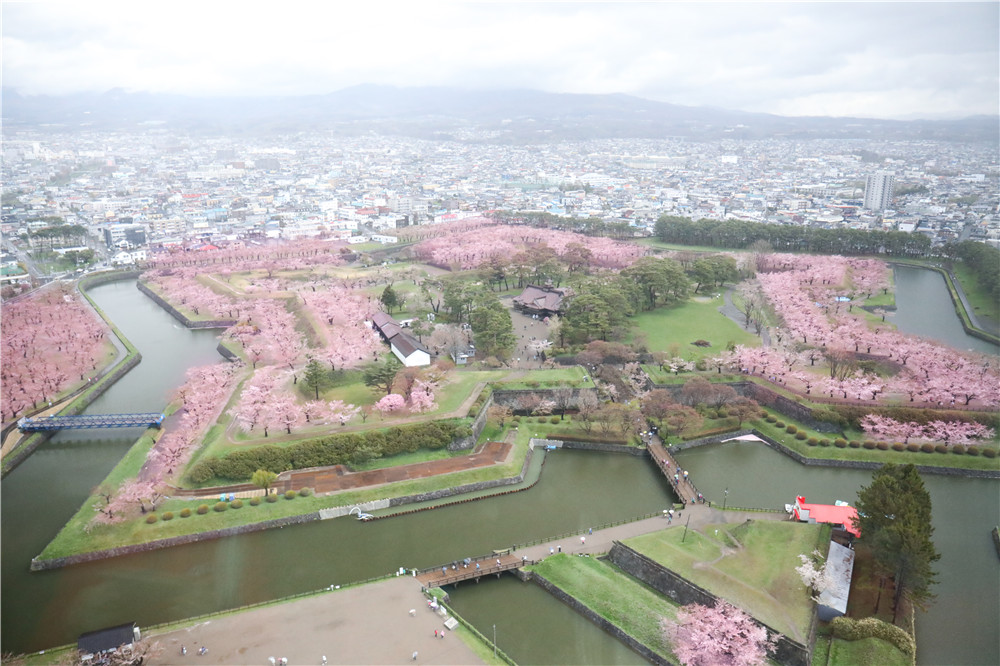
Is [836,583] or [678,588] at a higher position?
[836,583]

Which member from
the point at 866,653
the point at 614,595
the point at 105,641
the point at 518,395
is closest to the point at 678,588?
the point at 614,595

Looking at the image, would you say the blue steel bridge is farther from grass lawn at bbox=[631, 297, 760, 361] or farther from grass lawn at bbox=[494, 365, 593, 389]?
grass lawn at bbox=[631, 297, 760, 361]

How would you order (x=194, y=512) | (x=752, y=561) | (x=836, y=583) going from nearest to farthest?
(x=836, y=583), (x=752, y=561), (x=194, y=512)

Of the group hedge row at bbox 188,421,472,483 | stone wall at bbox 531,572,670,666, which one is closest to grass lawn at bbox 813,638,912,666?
stone wall at bbox 531,572,670,666

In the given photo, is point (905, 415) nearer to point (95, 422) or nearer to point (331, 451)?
point (331, 451)

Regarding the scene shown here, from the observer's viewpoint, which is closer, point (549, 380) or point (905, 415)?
point (905, 415)

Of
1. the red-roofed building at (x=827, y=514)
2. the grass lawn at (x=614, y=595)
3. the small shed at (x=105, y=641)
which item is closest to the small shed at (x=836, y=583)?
the red-roofed building at (x=827, y=514)

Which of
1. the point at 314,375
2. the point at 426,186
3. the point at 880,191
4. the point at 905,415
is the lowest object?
the point at 905,415
